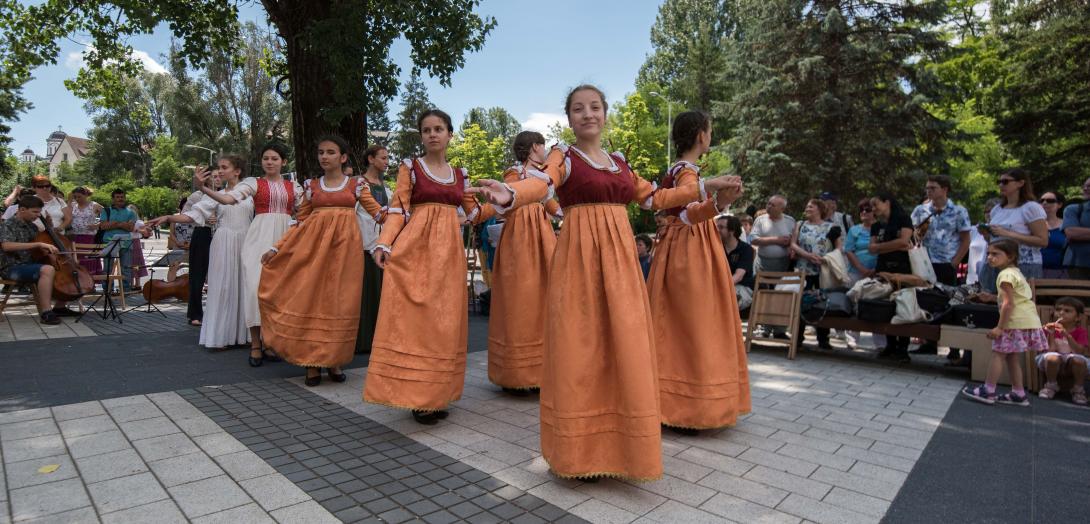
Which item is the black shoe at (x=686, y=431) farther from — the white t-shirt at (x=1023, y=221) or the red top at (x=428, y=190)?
the white t-shirt at (x=1023, y=221)

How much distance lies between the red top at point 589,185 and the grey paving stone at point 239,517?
7.22ft

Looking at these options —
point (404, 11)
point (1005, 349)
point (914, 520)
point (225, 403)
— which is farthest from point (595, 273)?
point (404, 11)

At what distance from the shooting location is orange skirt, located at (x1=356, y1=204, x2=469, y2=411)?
4223 millimetres

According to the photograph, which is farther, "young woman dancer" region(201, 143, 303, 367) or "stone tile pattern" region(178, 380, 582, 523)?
"young woman dancer" region(201, 143, 303, 367)

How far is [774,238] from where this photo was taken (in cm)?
829

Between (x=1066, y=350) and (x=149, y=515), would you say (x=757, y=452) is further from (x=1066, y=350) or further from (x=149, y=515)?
(x=1066, y=350)

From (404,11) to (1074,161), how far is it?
70.5 feet

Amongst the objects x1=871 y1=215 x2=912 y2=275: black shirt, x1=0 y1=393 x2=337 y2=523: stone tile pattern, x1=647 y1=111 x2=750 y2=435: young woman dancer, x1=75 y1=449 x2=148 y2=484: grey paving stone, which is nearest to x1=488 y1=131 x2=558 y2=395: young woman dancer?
x1=647 y1=111 x2=750 y2=435: young woman dancer

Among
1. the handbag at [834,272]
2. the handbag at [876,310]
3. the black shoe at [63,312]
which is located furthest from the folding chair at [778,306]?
the black shoe at [63,312]

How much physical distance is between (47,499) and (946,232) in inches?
340

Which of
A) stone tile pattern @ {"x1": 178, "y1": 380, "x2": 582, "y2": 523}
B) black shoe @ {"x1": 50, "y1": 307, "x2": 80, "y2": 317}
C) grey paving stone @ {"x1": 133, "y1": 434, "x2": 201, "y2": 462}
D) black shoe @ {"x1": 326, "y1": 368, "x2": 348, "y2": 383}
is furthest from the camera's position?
black shoe @ {"x1": 50, "y1": 307, "x2": 80, "y2": 317}

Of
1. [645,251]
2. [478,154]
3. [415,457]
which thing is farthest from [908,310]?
[478,154]

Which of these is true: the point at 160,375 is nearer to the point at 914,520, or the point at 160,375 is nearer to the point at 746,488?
the point at 746,488

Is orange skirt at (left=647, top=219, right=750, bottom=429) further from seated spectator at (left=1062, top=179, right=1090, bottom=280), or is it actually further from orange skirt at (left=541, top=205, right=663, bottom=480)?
seated spectator at (left=1062, top=179, right=1090, bottom=280)
